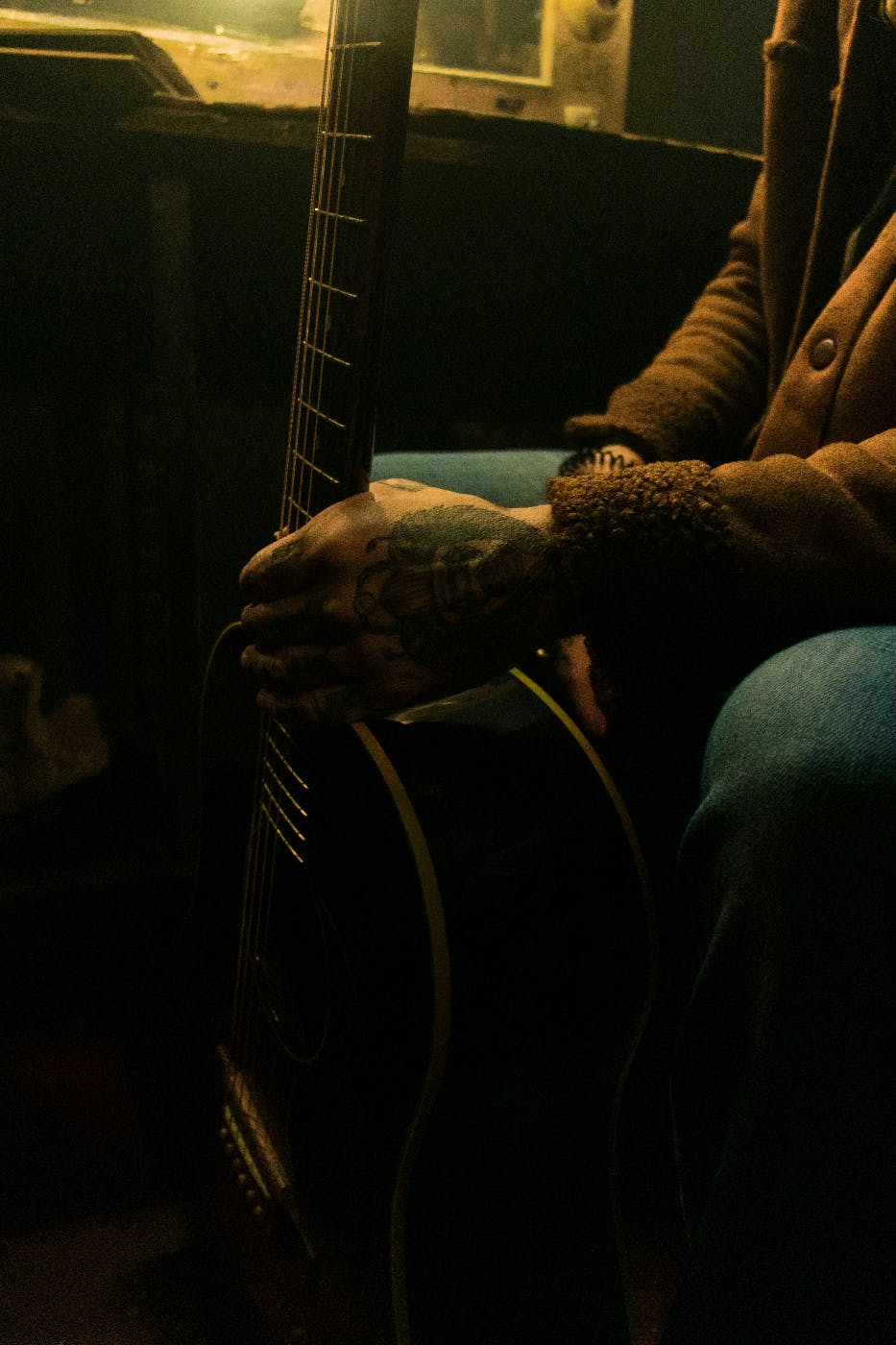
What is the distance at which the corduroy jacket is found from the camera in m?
0.64

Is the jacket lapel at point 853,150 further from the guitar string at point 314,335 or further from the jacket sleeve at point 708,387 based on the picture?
the guitar string at point 314,335

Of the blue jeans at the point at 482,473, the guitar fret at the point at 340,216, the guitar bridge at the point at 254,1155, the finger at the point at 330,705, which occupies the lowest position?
the guitar bridge at the point at 254,1155

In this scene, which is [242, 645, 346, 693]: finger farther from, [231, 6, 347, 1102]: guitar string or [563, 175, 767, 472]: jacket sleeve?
[563, 175, 767, 472]: jacket sleeve

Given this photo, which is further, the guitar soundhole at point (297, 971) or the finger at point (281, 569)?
the guitar soundhole at point (297, 971)

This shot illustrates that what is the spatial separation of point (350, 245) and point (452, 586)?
0.78 ft

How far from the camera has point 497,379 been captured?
5.62 ft

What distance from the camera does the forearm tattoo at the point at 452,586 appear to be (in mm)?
633

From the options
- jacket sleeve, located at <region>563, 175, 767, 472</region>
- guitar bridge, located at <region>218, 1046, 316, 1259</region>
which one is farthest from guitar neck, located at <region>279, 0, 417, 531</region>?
guitar bridge, located at <region>218, 1046, 316, 1259</region>

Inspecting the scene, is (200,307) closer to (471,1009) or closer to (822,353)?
(822,353)

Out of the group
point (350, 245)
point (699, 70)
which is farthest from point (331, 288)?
point (699, 70)

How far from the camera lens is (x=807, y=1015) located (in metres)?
0.55

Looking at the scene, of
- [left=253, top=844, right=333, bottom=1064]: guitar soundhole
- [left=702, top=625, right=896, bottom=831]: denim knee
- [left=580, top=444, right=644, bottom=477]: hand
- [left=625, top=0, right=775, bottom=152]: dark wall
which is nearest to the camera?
[left=702, top=625, right=896, bottom=831]: denim knee

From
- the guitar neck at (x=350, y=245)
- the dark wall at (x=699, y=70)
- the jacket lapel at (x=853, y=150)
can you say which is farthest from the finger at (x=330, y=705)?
the dark wall at (x=699, y=70)

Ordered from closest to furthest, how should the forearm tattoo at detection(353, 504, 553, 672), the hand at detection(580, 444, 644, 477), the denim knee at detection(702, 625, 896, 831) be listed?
the denim knee at detection(702, 625, 896, 831), the forearm tattoo at detection(353, 504, 553, 672), the hand at detection(580, 444, 644, 477)
